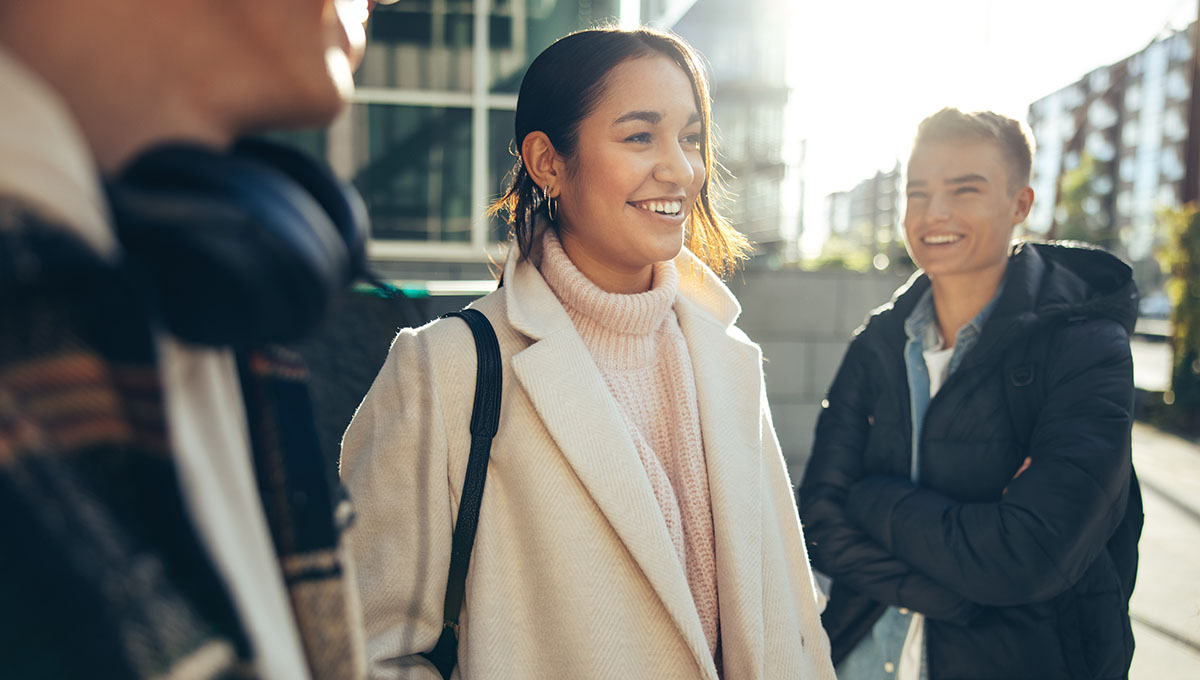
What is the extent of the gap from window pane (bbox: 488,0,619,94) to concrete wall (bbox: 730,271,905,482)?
2.22 m

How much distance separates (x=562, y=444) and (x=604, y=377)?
302 millimetres

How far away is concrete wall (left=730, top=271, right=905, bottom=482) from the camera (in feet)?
18.7

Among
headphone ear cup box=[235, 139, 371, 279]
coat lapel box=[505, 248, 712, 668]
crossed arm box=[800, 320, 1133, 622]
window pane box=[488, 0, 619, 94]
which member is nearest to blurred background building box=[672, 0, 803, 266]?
window pane box=[488, 0, 619, 94]

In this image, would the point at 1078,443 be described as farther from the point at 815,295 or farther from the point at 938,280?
the point at 815,295

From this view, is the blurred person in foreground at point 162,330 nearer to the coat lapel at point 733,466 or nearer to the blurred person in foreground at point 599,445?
the blurred person in foreground at point 599,445

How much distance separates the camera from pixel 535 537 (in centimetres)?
161

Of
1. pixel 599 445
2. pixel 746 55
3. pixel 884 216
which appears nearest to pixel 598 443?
pixel 599 445

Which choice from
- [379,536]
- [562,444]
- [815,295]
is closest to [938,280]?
[562,444]

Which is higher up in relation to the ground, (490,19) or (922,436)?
(490,19)

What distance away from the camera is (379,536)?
1.56 m

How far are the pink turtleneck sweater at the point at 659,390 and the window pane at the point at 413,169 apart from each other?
161 inches

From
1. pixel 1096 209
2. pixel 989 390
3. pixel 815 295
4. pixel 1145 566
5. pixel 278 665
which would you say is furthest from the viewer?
pixel 1096 209

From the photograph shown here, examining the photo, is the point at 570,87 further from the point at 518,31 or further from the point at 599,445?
the point at 518,31

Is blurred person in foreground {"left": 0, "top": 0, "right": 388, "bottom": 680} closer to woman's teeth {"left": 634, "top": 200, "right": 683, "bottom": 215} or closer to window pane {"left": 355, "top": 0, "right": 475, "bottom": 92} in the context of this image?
woman's teeth {"left": 634, "top": 200, "right": 683, "bottom": 215}
